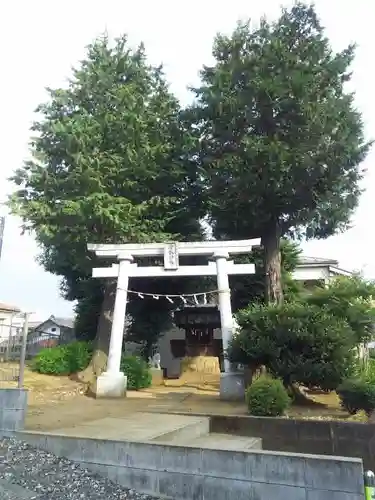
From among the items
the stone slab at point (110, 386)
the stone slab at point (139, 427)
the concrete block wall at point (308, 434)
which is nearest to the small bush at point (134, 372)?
the stone slab at point (110, 386)

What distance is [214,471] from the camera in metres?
5.11

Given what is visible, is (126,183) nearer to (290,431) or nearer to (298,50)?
(298,50)

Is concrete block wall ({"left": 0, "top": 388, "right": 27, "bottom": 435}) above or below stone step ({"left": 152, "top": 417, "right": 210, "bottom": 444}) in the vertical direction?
above

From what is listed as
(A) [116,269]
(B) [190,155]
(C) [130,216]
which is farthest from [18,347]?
(B) [190,155]

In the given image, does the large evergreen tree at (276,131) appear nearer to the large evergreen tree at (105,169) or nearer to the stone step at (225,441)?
the large evergreen tree at (105,169)

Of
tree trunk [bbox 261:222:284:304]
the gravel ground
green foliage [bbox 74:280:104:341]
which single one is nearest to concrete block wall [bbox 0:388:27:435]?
the gravel ground

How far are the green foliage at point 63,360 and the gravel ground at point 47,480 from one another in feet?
34.0

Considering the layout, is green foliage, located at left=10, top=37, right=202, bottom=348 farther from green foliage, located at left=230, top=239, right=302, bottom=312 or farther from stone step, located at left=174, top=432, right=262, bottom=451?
stone step, located at left=174, top=432, right=262, bottom=451

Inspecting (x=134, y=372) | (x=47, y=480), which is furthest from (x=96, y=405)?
(x=47, y=480)

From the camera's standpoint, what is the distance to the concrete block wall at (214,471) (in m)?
4.62

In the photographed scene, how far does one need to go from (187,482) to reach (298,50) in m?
13.6

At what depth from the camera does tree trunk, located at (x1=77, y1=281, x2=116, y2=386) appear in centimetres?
1554

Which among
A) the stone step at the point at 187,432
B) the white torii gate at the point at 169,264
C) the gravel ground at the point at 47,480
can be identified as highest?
the white torii gate at the point at 169,264

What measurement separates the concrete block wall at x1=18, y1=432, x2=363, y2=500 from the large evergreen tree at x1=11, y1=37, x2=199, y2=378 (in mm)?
9182
